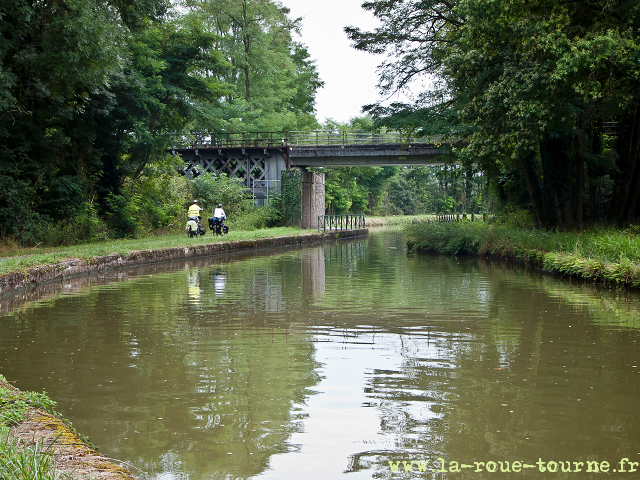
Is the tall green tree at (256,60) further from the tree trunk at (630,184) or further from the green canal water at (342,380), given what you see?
the green canal water at (342,380)

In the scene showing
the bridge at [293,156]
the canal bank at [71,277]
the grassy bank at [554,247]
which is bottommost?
the canal bank at [71,277]

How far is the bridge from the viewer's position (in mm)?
40812

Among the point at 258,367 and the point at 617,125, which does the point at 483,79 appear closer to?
the point at 617,125

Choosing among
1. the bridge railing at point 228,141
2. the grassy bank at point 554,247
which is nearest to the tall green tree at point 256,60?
the bridge railing at point 228,141

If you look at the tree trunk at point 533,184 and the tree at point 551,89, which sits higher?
the tree at point 551,89

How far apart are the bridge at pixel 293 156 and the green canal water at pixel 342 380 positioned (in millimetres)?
29081

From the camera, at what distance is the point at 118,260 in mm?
17578

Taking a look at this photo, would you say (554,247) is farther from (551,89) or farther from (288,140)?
(288,140)

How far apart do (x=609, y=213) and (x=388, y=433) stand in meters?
18.7

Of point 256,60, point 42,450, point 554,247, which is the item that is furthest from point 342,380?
point 256,60

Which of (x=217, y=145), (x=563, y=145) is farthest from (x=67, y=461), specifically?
(x=217, y=145)

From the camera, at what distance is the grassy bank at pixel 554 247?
44.2 ft

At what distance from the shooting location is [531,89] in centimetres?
1599

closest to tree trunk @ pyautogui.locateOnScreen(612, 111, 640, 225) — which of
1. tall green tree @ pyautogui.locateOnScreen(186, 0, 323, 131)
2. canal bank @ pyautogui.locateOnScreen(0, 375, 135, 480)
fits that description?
canal bank @ pyautogui.locateOnScreen(0, 375, 135, 480)
